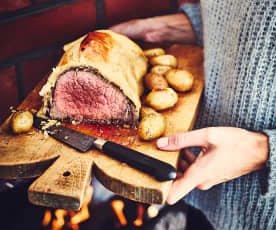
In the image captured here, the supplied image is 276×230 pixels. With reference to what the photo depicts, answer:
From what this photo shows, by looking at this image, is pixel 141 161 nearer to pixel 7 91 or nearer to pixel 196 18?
pixel 7 91

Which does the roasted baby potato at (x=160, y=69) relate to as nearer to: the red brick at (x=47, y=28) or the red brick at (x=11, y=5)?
the red brick at (x=47, y=28)

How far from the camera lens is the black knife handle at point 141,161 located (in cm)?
73

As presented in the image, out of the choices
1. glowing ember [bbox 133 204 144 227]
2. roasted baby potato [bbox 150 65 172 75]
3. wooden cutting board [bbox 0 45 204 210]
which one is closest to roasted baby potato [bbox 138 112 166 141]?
wooden cutting board [bbox 0 45 204 210]

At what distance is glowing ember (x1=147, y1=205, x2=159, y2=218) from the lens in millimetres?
1251

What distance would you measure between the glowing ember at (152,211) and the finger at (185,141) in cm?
53

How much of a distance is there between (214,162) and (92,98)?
0.43 metres

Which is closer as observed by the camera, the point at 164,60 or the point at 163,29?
the point at 164,60

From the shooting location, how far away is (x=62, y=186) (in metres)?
0.72

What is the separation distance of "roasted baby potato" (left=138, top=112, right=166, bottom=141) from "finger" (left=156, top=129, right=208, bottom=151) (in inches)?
1.6

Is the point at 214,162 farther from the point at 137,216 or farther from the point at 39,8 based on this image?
the point at 39,8

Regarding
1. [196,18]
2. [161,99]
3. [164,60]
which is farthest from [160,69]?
[196,18]

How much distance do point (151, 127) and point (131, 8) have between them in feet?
2.44

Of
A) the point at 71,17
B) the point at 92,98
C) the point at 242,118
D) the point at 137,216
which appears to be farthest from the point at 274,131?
the point at 71,17

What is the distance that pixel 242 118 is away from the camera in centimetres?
94
